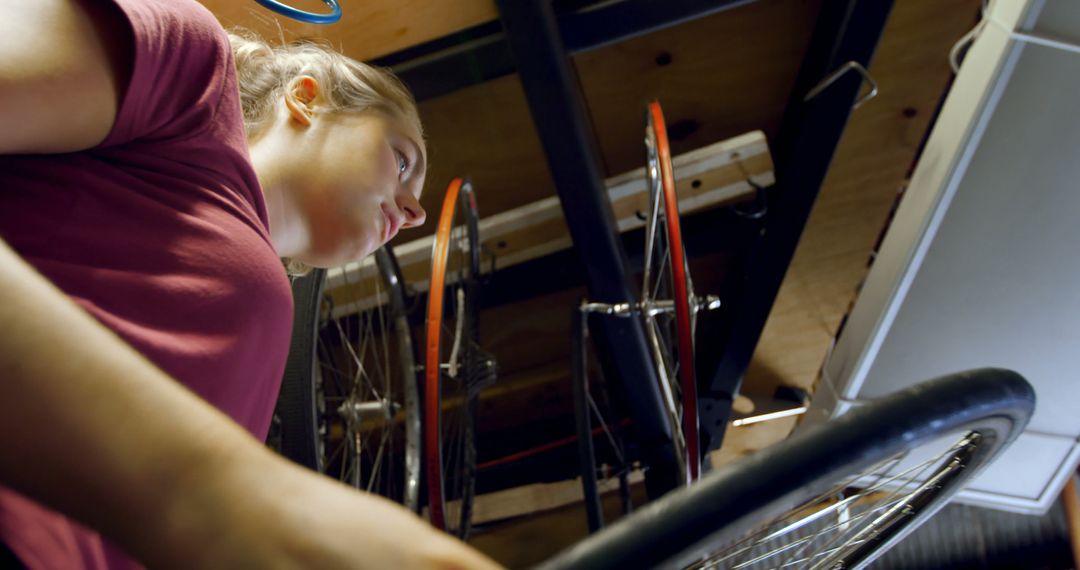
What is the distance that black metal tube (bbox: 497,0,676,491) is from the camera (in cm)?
135

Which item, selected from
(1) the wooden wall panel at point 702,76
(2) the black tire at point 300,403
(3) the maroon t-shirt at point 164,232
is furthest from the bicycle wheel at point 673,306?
(3) the maroon t-shirt at point 164,232

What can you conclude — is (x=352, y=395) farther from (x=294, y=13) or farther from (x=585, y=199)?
(x=294, y=13)

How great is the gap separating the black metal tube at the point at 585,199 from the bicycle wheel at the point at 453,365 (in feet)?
0.74

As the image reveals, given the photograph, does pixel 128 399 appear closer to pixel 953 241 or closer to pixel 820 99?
pixel 820 99

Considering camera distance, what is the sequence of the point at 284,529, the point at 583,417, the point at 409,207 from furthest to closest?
1. the point at 583,417
2. the point at 409,207
3. the point at 284,529

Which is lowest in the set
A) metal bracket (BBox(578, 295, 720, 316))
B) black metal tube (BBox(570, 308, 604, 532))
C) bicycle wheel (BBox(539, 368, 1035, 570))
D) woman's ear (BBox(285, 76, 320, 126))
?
black metal tube (BBox(570, 308, 604, 532))

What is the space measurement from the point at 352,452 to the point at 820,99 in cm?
116

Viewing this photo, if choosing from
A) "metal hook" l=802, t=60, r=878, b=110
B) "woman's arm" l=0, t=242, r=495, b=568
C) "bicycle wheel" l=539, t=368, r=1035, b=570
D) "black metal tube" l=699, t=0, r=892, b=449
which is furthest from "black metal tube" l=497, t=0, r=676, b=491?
"woman's arm" l=0, t=242, r=495, b=568

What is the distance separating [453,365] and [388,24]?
2.08 ft

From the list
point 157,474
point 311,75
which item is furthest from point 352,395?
point 157,474

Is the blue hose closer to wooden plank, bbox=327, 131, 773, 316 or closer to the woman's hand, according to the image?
wooden plank, bbox=327, 131, 773, 316

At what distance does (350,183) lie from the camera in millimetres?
751

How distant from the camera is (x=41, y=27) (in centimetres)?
36

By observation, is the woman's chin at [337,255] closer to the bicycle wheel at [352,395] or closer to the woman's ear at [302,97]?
the woman's ear at [302,97]
